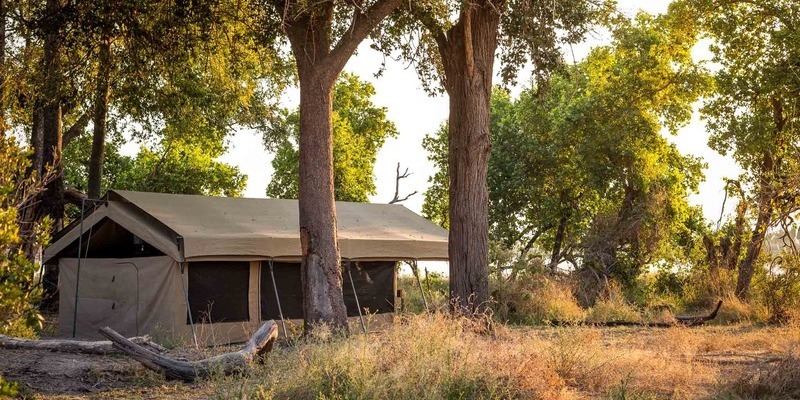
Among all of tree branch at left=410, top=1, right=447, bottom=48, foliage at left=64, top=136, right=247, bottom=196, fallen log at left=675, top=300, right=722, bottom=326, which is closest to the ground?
tree branch at left=410, top=1, right=447, bottom=48

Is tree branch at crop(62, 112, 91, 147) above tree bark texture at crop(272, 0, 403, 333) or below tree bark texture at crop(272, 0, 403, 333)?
above

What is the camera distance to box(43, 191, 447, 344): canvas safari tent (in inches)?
526

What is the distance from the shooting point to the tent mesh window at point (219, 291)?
13.5 m

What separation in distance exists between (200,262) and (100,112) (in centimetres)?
499

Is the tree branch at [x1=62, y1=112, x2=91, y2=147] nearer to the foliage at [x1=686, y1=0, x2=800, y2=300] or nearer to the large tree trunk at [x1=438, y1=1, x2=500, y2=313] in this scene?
the large tree trunk at [x1=438, y1=1, x2=500, y2=313]

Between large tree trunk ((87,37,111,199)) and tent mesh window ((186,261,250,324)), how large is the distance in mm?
3309

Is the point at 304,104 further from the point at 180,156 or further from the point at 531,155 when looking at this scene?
the point at 180,156

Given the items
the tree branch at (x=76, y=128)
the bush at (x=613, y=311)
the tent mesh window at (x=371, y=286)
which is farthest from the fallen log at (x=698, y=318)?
the tree branch at (x=76, y=128)

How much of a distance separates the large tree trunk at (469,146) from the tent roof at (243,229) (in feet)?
6.21

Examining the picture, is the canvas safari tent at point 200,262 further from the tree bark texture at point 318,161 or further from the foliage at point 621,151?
the foliage at point 621,151

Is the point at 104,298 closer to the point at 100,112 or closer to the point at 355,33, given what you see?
the point at 100,112

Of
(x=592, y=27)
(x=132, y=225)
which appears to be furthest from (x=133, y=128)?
(x=592, y=27)

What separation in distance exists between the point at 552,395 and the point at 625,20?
821 centimetres

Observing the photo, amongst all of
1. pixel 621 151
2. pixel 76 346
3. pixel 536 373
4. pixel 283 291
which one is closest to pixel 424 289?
pixel 621 151
